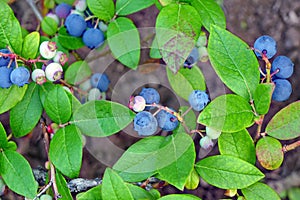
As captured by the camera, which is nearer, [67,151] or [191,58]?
[67,151]

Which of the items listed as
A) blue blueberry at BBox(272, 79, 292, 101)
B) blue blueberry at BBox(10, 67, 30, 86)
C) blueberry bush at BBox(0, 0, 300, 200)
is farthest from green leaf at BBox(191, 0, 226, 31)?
blue blueberry at BBox(10, 67, 30, 86)

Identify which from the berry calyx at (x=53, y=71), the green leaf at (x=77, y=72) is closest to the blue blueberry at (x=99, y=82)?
the green leaf at (x=77, y=72)

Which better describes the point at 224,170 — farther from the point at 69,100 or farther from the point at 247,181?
the point at 69,100

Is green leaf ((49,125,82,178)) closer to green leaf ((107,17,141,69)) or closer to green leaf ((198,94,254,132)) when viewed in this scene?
green leaf ((107,17,141,69))

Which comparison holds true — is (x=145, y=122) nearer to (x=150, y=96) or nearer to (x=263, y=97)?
(x=150, y=96)

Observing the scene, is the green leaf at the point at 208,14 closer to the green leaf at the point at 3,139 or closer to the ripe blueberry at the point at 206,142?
the ripe blueberry at the point at 206,142

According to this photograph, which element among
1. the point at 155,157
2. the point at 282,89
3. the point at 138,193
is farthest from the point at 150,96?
the point at 282,89

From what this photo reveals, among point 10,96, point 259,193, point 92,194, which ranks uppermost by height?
point 10,96
